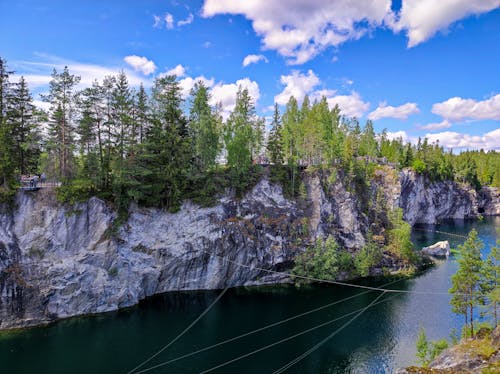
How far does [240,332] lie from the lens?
33781mm

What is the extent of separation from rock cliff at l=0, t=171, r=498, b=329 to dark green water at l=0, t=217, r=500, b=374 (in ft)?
7.33

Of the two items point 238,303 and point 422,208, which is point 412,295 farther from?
point 422,208

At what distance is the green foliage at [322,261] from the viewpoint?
46656 millimetres

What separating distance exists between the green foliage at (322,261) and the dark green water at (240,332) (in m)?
2.62

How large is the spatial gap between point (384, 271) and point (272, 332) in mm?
25499

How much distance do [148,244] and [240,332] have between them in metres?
16.6

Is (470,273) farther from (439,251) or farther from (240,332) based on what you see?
(439,251)

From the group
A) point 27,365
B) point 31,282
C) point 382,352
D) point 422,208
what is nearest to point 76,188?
point 31,282

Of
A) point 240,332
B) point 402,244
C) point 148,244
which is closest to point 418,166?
A: point 402,244

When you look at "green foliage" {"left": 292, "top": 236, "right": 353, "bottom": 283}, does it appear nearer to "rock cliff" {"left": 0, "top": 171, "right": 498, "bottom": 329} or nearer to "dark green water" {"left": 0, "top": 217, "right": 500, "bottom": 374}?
"rock cliff" {"left": 0, "top": 171, "right": 498, "bottom": 329}

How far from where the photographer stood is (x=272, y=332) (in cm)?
3409

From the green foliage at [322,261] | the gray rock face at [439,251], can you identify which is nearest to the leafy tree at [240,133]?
the green foliage at [322,261]

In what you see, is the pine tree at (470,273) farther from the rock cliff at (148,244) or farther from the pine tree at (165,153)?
the pine tree at (165,153)

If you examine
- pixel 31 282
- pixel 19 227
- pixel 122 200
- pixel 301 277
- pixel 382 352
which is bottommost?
pixel 382 352
